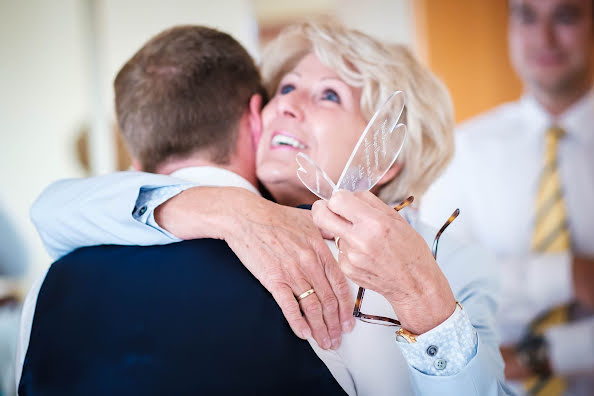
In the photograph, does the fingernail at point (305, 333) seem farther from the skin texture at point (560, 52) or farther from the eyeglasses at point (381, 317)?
the skin texture at point (560, 52)

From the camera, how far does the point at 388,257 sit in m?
0.70

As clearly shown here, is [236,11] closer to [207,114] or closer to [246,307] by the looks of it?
[207,114]

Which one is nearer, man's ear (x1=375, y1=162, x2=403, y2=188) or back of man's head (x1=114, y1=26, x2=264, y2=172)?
back of man's head (x1=114, y1=26, x2=264, y2=172)

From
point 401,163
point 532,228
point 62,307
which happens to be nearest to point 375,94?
point 401,163

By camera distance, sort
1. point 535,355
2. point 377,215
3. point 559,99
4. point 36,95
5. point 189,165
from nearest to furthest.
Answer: point 377,215, point 189,165, point 535,355, point 559,99, point 36,95

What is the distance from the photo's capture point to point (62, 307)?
0.90 meters

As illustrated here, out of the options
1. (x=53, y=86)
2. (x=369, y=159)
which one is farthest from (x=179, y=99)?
(x=53, y=86)

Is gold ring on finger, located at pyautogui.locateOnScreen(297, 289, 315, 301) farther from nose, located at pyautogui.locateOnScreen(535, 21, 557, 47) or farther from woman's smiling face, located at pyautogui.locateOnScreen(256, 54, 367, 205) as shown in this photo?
nose, located at pyautogui.locateOnScreen(535, 21, 557, 47)

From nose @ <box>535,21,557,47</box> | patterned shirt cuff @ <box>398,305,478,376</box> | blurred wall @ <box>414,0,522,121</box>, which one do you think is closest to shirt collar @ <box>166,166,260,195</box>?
patterned shirt cuff @ <box>398,305,478,376</box>

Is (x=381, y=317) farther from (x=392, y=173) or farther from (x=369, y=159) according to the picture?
(x=392, y=173)

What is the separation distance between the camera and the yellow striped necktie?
214 centimetres

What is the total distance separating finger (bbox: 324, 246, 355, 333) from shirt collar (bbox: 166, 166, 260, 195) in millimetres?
289

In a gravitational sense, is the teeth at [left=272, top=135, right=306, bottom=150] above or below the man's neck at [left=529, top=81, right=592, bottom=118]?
above

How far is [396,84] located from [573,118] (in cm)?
142
